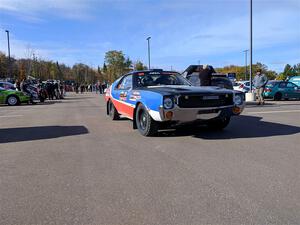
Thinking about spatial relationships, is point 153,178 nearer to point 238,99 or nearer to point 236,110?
point 236,110

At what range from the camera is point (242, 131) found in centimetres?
854

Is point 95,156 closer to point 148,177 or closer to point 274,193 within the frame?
point 148,177

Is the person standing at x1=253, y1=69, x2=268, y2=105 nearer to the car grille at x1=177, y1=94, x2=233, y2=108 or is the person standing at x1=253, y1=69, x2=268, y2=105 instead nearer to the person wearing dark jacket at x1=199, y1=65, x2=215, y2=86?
the person wearing dark jacket at x1=199, y1=65, x2=215, y2=86

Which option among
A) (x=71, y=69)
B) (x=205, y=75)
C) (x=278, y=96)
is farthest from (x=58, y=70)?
(x=205, y=75)

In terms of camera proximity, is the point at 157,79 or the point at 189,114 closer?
the point at 189,114

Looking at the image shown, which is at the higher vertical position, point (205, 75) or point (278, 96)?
point (205, 75)

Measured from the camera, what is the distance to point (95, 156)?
20.5ft

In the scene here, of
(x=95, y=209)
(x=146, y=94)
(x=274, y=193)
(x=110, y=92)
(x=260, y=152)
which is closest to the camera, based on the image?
(x=95, y=209)

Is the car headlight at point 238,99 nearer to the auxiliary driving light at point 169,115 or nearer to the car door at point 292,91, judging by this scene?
the auxiliary driving light at point 169,115

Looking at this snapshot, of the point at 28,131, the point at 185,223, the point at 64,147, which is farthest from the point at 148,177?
the point at 28,131

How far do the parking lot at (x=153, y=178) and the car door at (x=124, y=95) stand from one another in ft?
3.49

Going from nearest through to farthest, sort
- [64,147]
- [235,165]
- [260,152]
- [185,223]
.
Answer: [185,223] < [235,165] < [260,152] < [64,147]

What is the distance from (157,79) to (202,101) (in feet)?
6.50

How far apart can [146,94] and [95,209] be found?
14.2 feet
